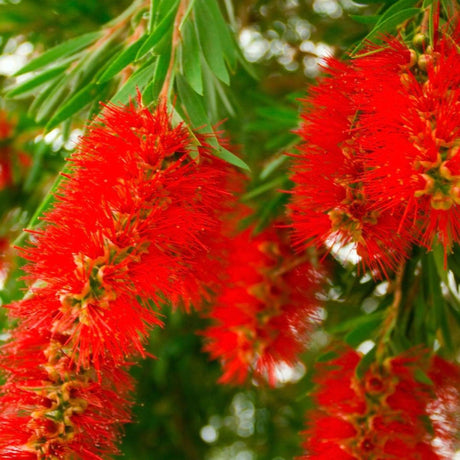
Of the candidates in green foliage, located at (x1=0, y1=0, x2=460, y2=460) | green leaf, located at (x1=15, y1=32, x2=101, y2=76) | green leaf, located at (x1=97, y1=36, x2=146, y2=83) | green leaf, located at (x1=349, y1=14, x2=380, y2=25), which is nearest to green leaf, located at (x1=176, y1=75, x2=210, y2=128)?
green foliage, located at (x1=0, y1=0, x2=460, y2=460)

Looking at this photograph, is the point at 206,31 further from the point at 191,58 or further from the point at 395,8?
the point at 395,8

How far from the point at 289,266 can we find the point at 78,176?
2.57 feet

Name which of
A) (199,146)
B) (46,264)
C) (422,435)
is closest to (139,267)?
(46,264)

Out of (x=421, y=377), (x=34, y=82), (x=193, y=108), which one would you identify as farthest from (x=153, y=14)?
(x=421, y=377)

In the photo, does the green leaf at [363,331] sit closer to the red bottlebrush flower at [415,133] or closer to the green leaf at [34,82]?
the red bottlebrush flower at [415,133]

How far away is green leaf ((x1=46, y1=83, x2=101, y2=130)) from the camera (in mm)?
1284

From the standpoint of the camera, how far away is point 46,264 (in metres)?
1.00

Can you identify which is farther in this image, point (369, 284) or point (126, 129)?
point (369, 284)

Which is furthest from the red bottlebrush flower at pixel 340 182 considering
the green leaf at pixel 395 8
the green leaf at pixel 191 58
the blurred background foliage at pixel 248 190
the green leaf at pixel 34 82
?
the blurred background foliage at pixel 248 190

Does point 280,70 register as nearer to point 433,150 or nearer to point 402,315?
point 402,315

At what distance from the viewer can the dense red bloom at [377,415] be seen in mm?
1292

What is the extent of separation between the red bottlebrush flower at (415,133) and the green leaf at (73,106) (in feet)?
1.89

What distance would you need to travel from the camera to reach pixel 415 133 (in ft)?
2.96

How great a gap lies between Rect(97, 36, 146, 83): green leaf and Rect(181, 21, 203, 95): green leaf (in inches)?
3.2
